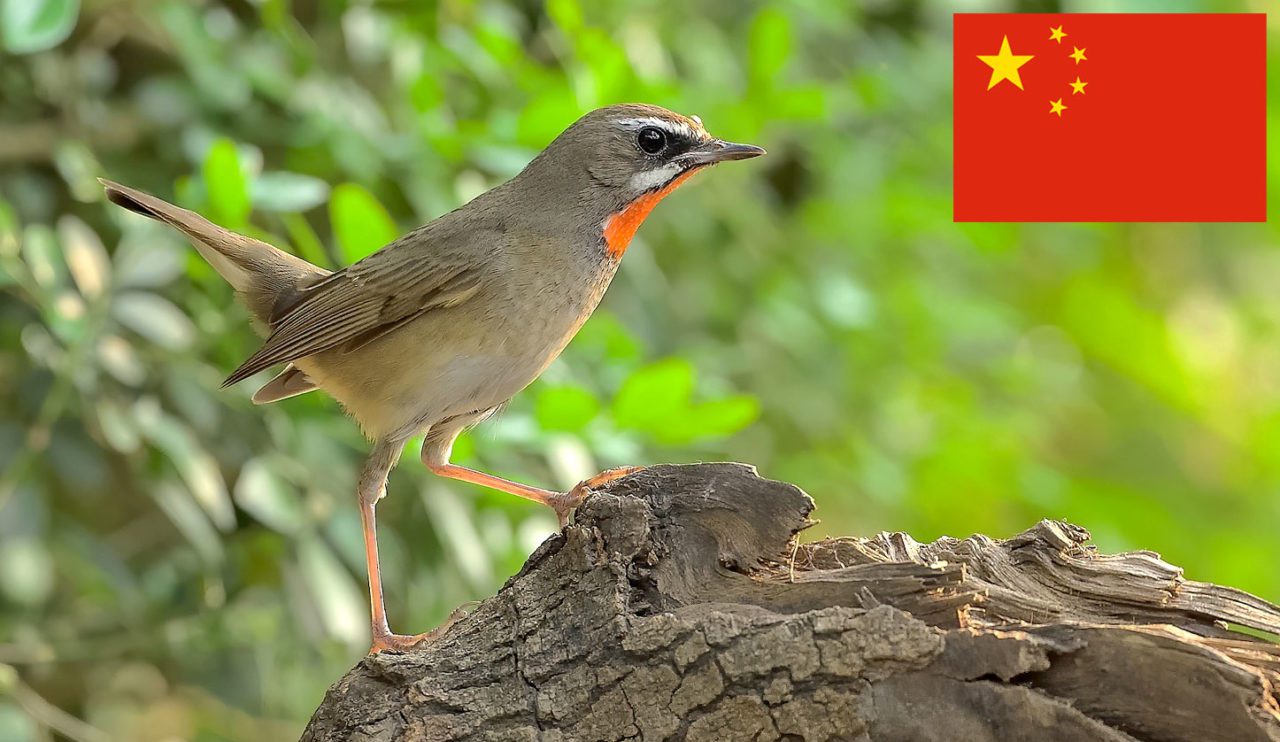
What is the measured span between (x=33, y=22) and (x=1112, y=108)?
462 cm

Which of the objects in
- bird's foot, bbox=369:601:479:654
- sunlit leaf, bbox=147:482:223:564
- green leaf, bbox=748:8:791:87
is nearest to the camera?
bird's foot, bbox=369:601:479:654

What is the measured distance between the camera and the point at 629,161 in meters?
4.57

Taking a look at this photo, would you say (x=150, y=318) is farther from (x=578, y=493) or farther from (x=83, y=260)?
(x=578, y=493)

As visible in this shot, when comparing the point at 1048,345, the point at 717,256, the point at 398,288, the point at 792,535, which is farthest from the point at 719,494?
the point at 1048,345

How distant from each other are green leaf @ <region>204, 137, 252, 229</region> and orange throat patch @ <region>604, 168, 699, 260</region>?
4.04ft

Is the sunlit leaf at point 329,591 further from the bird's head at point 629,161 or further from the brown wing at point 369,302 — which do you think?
the bird's head at point 629,161

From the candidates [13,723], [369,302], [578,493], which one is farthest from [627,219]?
[13,723]

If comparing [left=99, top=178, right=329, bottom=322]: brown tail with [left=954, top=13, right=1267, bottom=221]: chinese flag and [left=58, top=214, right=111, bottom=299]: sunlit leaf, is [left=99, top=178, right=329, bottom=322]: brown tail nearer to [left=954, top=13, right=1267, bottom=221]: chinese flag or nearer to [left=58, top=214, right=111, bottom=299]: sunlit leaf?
[left=58, top=214, right=111, bottom=299]: sunlit leaf

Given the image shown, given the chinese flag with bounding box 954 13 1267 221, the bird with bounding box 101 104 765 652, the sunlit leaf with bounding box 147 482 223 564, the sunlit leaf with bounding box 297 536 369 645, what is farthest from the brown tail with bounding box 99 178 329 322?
the chinese flag with bounding box 954 13 1267 221

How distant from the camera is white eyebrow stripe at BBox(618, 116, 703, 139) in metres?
4.53

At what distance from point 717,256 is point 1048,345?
3129 millimetres

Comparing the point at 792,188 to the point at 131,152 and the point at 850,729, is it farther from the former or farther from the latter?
the point at 850,729

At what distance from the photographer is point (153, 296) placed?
16.0 feet

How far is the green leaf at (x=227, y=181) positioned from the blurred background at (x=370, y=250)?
0.02m
